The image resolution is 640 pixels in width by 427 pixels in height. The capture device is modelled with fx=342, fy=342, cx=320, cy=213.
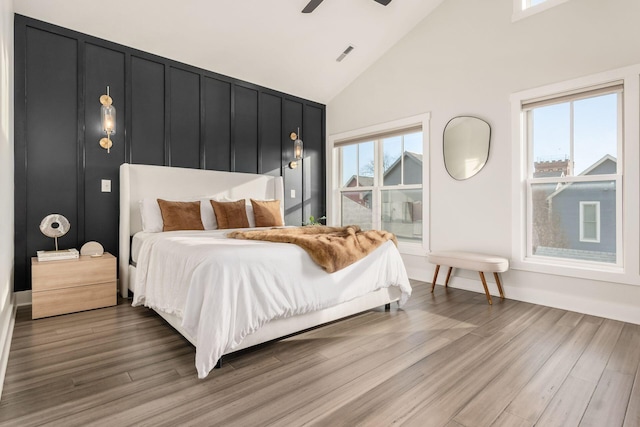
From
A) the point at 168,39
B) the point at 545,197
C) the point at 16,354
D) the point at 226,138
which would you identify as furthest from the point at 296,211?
the point at 16,354

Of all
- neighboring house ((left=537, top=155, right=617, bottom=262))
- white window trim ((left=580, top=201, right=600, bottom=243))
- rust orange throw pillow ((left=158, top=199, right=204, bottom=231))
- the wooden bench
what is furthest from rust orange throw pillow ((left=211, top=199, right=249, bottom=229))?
white window trim ((left=580, top=201, right=600, bottom=243))

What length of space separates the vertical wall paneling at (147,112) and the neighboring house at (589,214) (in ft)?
14.1

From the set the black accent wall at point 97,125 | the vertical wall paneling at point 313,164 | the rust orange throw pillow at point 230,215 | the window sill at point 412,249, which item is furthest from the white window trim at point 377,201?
the rust orange throw pillow at point 230,215

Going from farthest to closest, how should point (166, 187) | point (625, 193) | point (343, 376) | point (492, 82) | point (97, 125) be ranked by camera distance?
point (166, 187)
point (492, 82)
point (97, 125)
point (625, 193)
point (343, 376)

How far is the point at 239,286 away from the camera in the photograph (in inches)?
77.7

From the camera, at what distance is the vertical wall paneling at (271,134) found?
4.95 metres

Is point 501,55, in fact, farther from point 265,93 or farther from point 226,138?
point 226,138

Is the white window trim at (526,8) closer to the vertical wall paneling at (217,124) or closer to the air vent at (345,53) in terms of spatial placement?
the air vent at (345,53)

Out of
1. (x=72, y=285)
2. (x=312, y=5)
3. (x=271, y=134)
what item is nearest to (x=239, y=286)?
(x=72, y=285)

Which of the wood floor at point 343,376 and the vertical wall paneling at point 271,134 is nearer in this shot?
the wood floor at point 343,376

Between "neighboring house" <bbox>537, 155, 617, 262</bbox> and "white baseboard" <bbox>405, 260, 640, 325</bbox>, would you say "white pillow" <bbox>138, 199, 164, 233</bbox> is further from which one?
"neighboring house" <bbox>537, 155, 617, 262</bbox>

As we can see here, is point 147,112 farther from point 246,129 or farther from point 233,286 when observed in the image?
point 233,286

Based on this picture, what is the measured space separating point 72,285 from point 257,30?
10.6 ft

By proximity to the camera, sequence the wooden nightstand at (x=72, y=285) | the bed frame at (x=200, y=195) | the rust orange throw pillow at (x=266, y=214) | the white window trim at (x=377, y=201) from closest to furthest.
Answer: the bed frame at (x=200, y=195) → the wooden nightstand at (x=72, y=285) → the rust orange throw pillow at (x=266, y=214) → the white window trim at (x=377, y=201)
